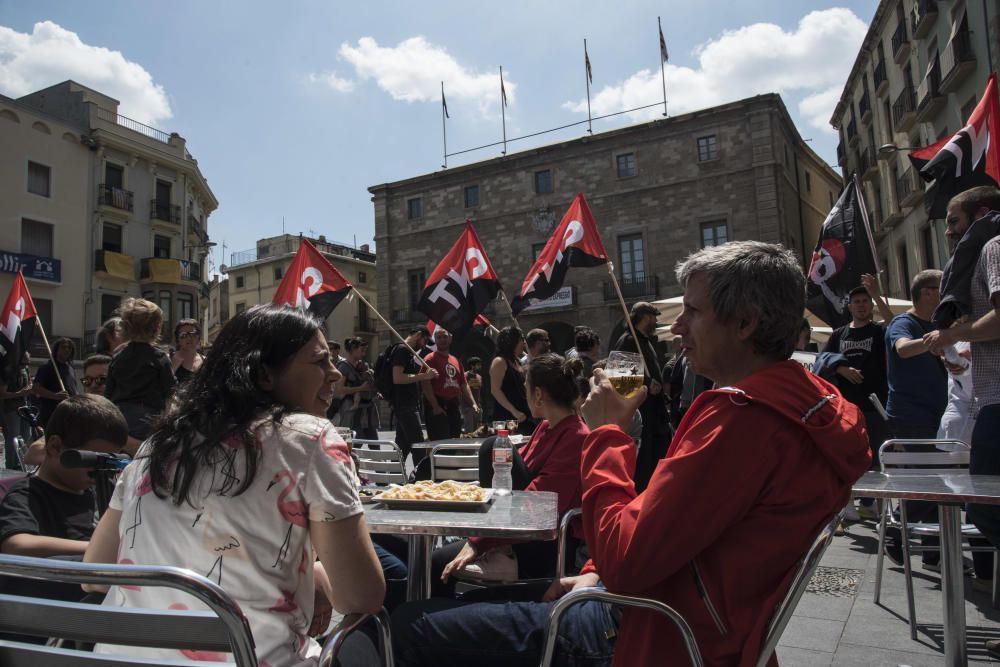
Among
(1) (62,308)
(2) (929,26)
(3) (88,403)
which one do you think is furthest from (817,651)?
(1) (62,308)

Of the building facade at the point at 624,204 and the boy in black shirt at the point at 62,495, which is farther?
the building facade at the point at 624,204

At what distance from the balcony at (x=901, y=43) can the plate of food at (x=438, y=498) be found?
24285mm

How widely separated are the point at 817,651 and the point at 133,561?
2.91 meters

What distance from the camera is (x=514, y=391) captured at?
6629 millimetres

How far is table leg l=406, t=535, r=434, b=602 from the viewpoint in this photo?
272 centimetres

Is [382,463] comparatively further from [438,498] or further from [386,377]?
[386,377]

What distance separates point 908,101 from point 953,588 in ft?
76.1

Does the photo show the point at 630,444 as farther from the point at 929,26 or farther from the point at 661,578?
the point at 929,26

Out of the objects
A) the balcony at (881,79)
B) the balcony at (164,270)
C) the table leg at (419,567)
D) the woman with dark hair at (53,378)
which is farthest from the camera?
the balcony at (164,270)

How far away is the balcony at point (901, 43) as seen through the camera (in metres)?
21.2

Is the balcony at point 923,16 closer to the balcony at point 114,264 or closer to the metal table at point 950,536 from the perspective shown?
the metal table at point 950,536

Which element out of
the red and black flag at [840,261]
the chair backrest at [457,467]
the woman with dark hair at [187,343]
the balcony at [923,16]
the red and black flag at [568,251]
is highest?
the balcony at [923,16]

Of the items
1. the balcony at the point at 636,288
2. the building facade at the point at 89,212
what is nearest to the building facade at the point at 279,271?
the building facade at the point at 89,212

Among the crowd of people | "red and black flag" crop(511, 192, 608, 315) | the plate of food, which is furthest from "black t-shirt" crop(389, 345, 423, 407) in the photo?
the crowd of people
